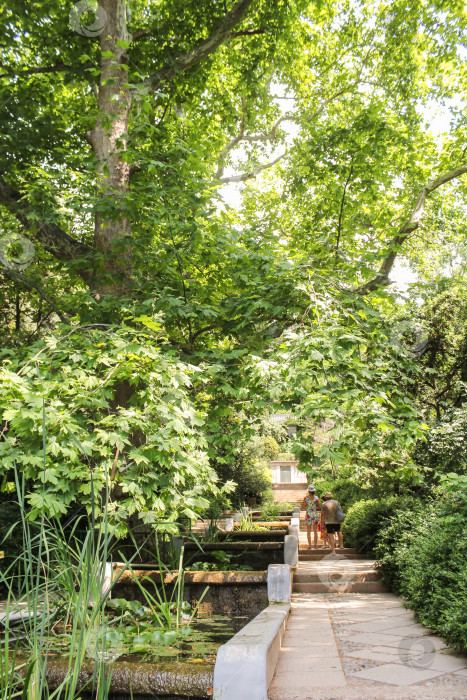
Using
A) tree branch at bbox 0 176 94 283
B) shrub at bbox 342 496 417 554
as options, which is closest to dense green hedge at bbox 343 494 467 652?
shrub at bbox 342 496 417 554

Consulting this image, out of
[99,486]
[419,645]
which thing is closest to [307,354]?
[99,486]

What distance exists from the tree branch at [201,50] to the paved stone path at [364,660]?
874 centimetres

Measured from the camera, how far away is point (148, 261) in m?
7.11

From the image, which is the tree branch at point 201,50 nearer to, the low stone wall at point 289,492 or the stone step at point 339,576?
the stone step at point 339,576

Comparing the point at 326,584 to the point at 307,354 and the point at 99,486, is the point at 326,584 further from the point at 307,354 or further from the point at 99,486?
the point at 99,486

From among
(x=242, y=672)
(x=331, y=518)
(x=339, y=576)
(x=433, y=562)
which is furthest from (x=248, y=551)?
(x=242, y=672)

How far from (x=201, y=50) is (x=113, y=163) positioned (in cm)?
309

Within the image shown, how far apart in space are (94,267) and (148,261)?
0.93 m

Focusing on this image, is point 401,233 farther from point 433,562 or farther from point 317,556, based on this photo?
point 317,556

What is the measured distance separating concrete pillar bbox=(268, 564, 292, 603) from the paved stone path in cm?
30

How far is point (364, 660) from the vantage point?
14.2 ft

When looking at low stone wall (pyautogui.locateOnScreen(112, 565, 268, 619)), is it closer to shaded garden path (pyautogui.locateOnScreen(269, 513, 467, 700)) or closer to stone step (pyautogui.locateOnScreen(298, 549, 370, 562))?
shaded garden path (pyautogui.locateOnScreen(269, 513, 467, 700))

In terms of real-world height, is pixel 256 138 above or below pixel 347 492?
above

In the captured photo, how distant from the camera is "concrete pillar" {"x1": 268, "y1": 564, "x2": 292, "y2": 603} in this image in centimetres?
646
